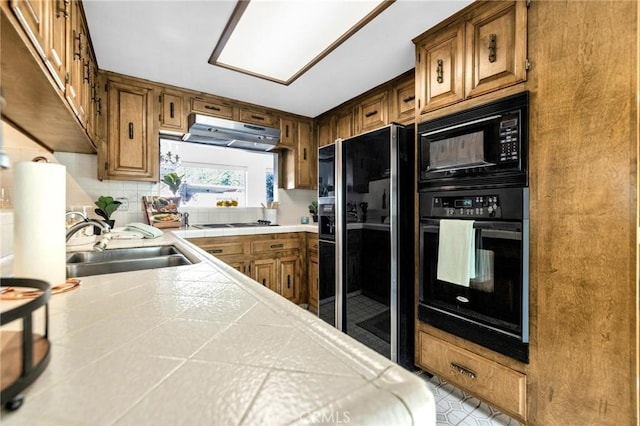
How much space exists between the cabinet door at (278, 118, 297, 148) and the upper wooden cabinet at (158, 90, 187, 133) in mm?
1004

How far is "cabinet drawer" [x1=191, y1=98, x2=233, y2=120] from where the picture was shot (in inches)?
104

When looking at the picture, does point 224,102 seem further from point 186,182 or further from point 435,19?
point 435,19

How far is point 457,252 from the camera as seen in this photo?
1.52 meters

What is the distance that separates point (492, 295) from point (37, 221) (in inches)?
69.9

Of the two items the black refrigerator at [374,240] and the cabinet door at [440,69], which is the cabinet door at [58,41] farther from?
the cabinet door at [440,69]

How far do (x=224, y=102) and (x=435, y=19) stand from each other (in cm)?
199

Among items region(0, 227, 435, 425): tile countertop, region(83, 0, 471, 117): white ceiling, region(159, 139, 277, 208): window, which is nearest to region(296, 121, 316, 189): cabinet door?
region(159, 139, 277, 208): window

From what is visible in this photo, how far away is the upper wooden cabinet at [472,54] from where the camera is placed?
54.3 inches

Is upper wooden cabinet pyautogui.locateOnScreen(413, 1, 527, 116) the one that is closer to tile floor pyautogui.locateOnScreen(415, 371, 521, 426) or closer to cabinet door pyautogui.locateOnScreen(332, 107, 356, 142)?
cabinet door pyautogui.locateOnScreen(332, 107, 356, 142)

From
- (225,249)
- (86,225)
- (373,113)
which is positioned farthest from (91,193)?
(373,113)

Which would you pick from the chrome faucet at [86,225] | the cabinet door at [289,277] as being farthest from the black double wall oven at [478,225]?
the chrome faucet at [86,225]

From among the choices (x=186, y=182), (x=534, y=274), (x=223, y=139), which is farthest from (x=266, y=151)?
(x=534, y=274)

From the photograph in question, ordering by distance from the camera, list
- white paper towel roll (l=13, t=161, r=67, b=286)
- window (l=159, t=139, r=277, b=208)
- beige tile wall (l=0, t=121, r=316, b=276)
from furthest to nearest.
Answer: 1. window (l=159, t=139, r=277, b=208)
2. beige tile wall (l=0, t=121, r=316, b=276)
3. white paper towel roll (l=13, t=161, r=67, b=286)

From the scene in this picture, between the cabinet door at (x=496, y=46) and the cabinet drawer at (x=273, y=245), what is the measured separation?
2.05 meters
